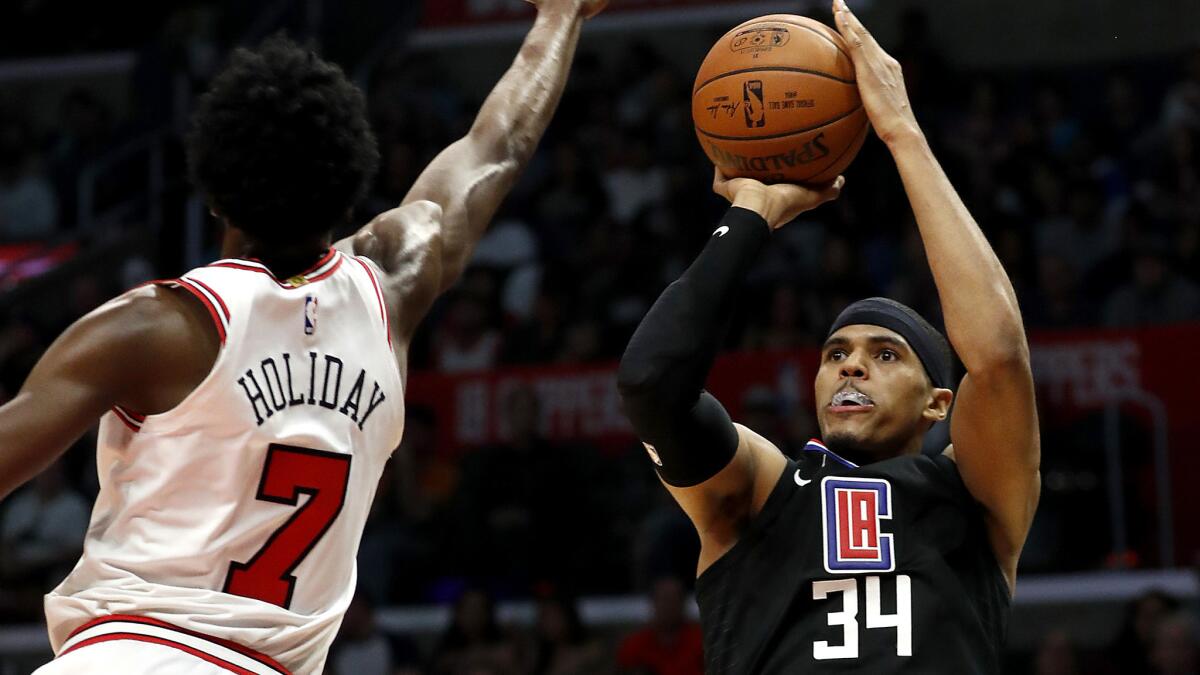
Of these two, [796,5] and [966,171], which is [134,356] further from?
[796,5]

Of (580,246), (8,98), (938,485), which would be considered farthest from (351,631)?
(8,98)

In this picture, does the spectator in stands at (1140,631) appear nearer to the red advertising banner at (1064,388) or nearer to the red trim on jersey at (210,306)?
the red advertising banner at (1064,388)

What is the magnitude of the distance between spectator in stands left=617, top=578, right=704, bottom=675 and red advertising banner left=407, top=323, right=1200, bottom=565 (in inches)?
52.2

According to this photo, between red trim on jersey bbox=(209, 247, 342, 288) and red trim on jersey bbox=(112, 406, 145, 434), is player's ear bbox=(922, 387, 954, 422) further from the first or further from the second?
red trim on jersey bbox=(112, 406, 145, 434)

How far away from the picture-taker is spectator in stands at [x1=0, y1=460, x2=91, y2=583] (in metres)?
9.76

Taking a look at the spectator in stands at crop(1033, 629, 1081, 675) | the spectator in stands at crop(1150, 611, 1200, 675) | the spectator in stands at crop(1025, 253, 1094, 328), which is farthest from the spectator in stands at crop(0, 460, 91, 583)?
the spectator in stands at crop(1150, 611, 1200, 675)

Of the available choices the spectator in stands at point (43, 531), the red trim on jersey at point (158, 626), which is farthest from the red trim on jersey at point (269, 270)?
the spectator in stands at point (43, 531)

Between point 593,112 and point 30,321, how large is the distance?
4587 millimetres

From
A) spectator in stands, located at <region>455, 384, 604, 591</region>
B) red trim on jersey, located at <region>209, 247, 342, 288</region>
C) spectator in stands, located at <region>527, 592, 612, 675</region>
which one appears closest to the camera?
red trim on jersey, located at <region>209, 247, 342, 288</region>

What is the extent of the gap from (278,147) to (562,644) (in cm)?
557

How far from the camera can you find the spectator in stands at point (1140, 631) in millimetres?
7449

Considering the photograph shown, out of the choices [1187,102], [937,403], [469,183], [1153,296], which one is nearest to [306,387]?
[469,183]

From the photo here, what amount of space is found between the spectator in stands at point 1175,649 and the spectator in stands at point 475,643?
3.11 meters

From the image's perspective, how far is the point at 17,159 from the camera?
14.9 m
